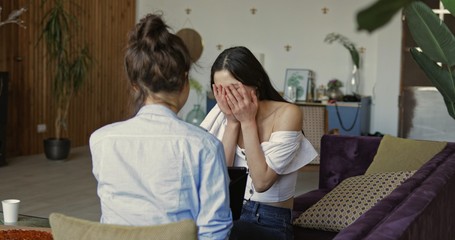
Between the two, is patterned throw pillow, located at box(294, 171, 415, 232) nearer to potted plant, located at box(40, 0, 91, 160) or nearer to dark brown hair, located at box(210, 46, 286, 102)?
dark brown hair, located at box(210, 46, 286, 102)

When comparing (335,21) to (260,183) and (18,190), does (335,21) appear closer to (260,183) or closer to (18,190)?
(18,190)

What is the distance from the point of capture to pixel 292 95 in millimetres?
8969

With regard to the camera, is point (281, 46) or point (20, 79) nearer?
point (20, 79)

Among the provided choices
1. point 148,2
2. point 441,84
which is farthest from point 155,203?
point 148,2

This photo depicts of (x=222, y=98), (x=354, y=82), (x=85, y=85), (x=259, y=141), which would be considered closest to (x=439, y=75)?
(x=259, y=141)

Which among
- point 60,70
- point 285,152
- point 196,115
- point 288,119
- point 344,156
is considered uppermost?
point 60,70

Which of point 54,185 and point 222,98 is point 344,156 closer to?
point 222,98

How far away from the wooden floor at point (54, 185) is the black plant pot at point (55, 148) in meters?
0.09

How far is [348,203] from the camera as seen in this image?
9.82ft

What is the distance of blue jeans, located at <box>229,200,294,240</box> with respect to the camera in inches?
82.7

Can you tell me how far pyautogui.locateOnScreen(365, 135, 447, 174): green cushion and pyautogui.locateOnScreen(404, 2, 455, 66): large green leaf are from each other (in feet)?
4.82

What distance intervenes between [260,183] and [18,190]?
173 inches

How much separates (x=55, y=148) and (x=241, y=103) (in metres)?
5.94

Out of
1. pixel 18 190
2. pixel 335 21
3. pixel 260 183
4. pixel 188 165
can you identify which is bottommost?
pixel 18 190
